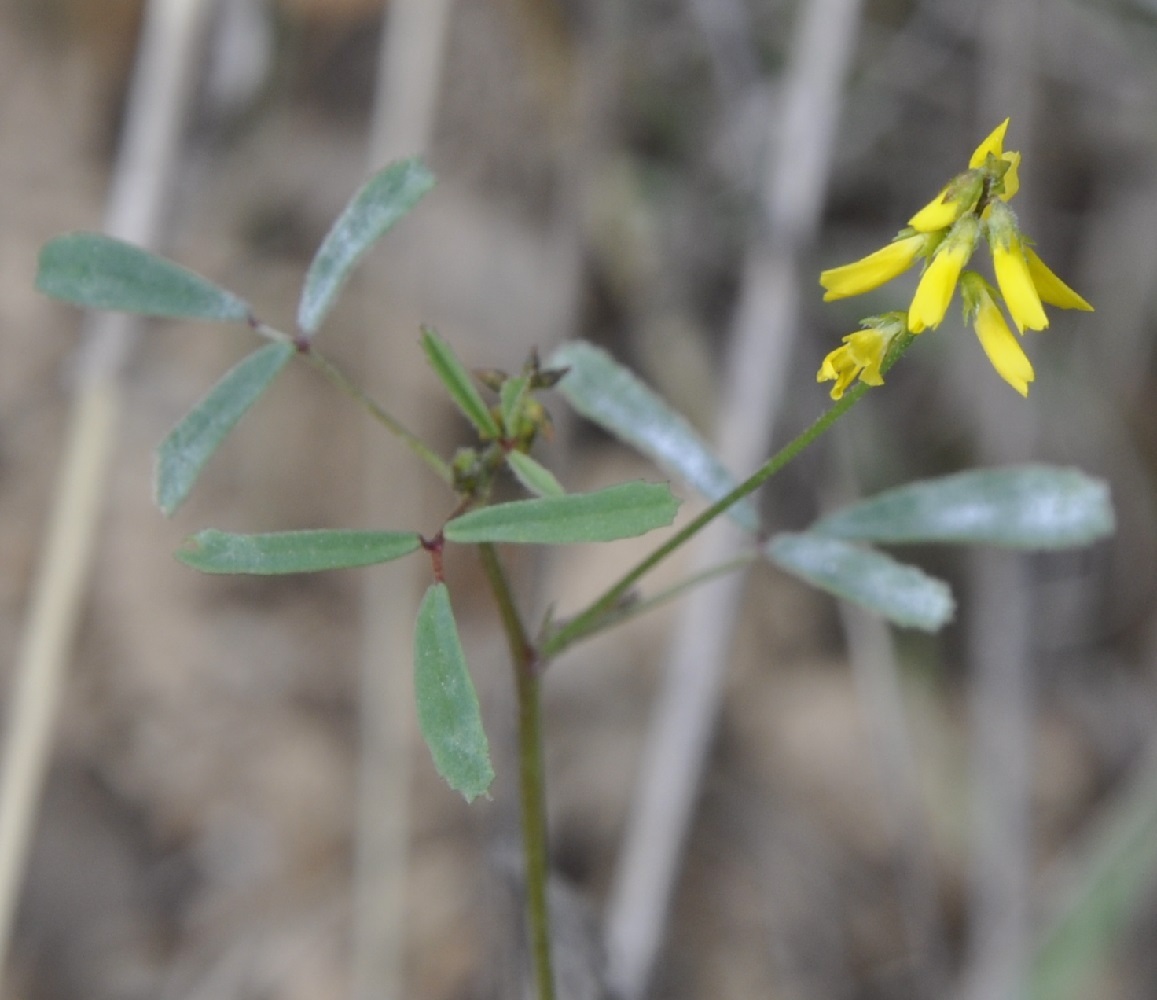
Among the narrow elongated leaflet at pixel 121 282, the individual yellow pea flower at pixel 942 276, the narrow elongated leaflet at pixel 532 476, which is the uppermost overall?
the narrow elongated leaflet at pixel 121 282

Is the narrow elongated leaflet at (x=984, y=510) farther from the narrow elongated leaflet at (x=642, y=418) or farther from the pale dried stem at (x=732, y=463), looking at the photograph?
the pale dried stem at (x=732, y=463)

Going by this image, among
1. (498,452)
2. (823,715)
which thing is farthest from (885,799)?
(498,452)

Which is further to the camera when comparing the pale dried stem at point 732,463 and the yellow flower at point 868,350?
the pale dried stem at point 732,463

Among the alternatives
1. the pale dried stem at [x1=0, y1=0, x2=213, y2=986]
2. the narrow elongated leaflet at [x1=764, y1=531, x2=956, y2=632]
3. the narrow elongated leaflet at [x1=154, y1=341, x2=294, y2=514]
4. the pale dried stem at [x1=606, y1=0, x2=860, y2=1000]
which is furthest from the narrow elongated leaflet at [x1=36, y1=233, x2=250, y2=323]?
→ the pale dried stem at [x1=606, y1=0, x2=860, y2=1000]

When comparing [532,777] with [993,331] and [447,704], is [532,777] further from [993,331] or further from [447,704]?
[993,331]

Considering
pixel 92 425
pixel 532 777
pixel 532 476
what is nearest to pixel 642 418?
pixel 532 476

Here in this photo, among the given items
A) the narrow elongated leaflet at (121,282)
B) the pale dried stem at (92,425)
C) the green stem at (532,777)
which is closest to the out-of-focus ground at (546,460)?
the pale dried stem at (92,425)

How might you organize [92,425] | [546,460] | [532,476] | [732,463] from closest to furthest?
[532,476] → [92,425] → [732,463] → [546,460]
